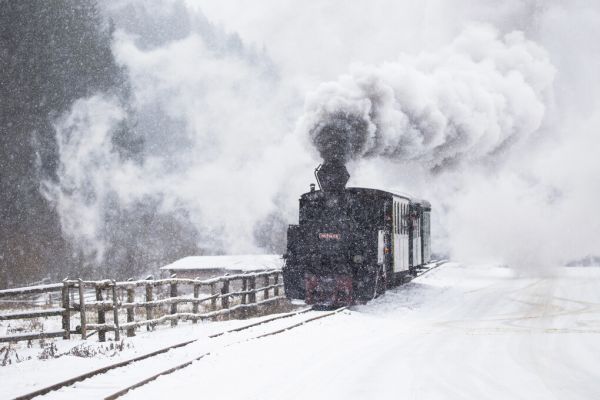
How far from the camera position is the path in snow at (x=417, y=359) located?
6.17 metres

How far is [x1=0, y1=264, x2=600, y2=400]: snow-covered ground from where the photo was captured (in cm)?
620

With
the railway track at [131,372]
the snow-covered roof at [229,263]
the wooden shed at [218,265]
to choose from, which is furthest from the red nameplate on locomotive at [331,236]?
the wooden shed at [218,265]

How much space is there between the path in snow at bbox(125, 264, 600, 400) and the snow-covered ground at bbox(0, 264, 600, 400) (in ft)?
0.05

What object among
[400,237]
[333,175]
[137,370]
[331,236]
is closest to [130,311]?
[137,370]

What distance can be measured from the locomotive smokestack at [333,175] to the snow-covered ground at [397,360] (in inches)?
145

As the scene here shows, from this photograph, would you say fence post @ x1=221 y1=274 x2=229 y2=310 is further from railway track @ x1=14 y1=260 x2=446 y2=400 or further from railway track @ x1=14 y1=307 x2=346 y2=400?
railway track @ x1=14 y1=260 x2=446 y2=400

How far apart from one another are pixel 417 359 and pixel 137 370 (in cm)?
348

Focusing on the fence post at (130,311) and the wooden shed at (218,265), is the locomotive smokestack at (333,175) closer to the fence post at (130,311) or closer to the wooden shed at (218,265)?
the fence post at (130,311)

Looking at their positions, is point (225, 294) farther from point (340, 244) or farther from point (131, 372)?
point (131, 372)

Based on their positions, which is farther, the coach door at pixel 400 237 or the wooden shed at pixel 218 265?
the wooden shed at pixel 218 265

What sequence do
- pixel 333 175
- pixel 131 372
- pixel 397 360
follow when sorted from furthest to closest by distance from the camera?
pixel 333 175, pixel 397 360, pixel 131 372

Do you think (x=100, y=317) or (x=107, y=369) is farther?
(x=100, y=317)

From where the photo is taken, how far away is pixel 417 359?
7.84m

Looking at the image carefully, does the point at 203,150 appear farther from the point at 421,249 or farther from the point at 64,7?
the point at 421,249
